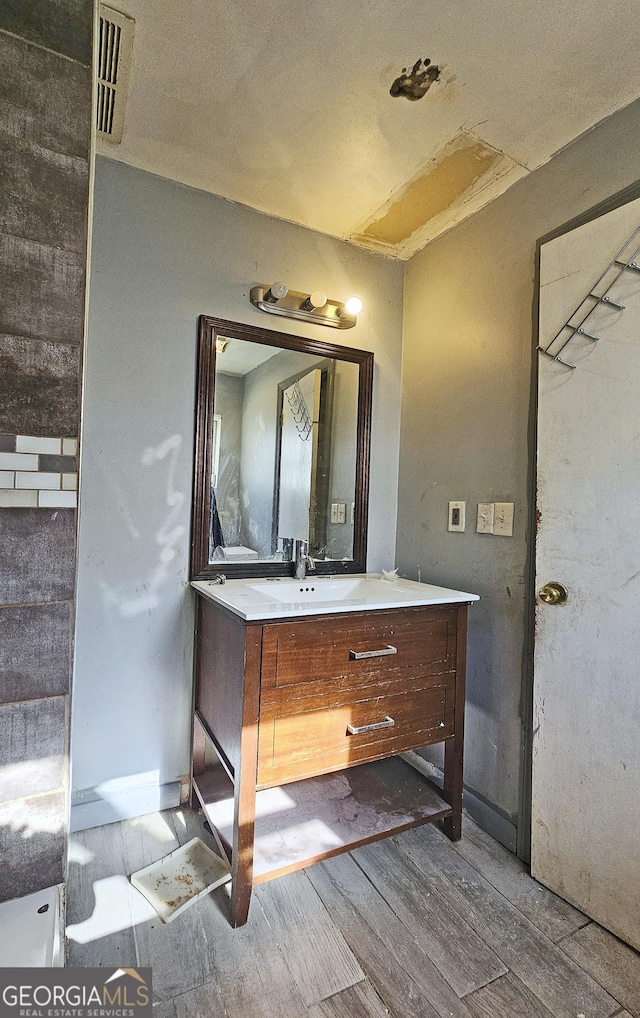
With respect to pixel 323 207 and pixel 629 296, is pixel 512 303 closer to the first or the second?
pixel 629 296

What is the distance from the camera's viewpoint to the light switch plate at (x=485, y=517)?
178cm

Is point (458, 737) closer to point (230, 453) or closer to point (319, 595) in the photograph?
point (319, 595)

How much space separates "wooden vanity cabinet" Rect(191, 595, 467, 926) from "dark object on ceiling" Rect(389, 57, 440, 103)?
5.08 ft

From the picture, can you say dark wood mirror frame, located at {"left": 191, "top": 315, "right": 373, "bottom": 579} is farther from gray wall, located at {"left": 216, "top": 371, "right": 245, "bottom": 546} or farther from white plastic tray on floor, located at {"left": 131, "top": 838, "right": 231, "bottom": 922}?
white plastic tray on floor, located at {"left": 131, "top": 838, "right": 231, "bottom": 922}

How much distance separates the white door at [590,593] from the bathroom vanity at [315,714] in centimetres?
32

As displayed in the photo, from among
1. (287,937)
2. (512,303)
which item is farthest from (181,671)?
(512,303)

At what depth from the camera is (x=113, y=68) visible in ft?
4.40

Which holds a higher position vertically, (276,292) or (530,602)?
(276,292)

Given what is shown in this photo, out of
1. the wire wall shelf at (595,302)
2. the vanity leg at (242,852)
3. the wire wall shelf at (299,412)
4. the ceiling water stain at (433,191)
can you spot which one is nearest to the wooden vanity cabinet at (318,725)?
the vanity leg at (242,852)

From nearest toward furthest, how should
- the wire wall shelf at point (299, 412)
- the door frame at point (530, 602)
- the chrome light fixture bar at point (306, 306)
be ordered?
the door frame at point (530, 602)
the chrome light fixture bar at point (306, 306)
the wire wall shelf at point (299, 412)

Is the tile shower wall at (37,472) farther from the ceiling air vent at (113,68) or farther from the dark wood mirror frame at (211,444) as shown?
the ceiling air vent at (113,68)

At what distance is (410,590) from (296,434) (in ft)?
2.59

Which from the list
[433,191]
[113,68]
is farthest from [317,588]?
[113,68]

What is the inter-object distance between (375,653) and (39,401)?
3.74ft
